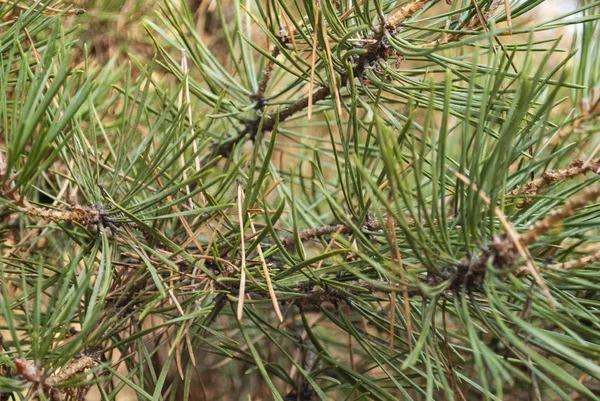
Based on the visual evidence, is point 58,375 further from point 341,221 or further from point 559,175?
point 559,175

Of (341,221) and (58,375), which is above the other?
(341,221)

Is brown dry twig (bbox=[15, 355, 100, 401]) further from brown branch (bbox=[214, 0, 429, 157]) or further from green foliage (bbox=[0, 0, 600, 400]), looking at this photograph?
brown branch (bbox=[214, 0, 429, 157])

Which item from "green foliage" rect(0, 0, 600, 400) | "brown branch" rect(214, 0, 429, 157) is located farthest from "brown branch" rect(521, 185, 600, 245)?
"brown branch" rect(214, 0, 429, 157)

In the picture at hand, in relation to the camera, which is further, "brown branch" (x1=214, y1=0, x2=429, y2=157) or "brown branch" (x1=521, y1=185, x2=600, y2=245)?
"brown branch" (x1=214, y1=0, x2=429, y2=157)

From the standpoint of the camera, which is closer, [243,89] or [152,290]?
[152,290]

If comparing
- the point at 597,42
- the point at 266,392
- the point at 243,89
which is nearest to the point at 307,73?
the point at 243,89

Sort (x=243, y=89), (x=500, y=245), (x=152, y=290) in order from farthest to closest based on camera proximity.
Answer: (x=243, y=89) → (x=152, y=290) → (x=500, y=245)

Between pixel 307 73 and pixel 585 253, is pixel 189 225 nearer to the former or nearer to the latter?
pixel 307 73

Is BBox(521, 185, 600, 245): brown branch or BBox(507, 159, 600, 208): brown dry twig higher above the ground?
BBox(507, 159, 600, 208): brown dry twig

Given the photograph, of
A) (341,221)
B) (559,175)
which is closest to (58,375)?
(341,221)

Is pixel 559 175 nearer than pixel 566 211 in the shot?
No

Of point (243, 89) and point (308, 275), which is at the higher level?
point (243, 89)
